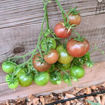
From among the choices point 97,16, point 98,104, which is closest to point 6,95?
point 98,104

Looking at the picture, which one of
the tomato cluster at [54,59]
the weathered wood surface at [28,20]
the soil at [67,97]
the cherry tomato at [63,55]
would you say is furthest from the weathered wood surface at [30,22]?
the soil at [67,97]

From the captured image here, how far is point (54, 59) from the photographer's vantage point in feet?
3.28

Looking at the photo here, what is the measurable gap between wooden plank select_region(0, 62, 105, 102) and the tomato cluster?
0.32m

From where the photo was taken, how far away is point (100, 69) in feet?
5.26

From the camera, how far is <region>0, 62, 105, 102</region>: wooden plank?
152 cm

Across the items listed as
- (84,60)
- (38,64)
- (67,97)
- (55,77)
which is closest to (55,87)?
(67,97)

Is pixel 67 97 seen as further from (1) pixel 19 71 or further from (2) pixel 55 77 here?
(1) pixel 19 71

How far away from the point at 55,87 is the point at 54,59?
28.7 inches

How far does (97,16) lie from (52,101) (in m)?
0.97

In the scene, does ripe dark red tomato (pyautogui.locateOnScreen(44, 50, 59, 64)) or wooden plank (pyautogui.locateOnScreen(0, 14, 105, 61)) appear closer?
ripe dark red tomato (pyautogui.locateOnScreen(44, 50, 59, 64))

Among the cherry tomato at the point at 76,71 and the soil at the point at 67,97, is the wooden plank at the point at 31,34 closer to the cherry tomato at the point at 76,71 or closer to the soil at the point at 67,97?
the cherry tomato at the point at 76,71

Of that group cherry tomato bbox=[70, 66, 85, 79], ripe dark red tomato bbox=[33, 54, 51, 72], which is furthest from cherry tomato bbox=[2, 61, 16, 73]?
cherry tomato bbox=[70, 66, 85, 79]

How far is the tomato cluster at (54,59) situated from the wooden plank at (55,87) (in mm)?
318

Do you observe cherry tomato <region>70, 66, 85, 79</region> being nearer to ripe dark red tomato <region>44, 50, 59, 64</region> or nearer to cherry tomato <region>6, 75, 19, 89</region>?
ripe dark red tomato <region>44, 50, 59, 64</region>
